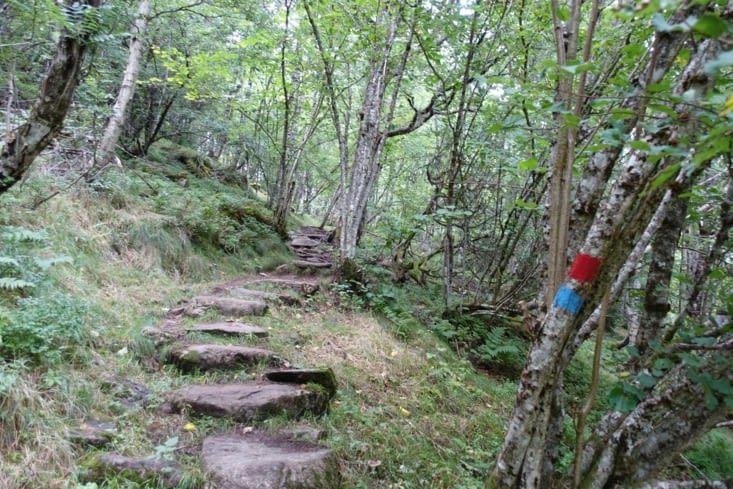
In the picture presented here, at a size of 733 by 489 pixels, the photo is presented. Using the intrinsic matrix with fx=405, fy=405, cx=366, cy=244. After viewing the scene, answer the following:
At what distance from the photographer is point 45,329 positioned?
9.98ft

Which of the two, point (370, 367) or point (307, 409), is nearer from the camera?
point (307, 409)

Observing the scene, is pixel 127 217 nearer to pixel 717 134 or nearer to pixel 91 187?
pixel 91 187

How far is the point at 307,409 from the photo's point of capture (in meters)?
3.43

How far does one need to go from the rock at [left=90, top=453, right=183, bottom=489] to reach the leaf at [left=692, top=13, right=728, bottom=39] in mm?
3005

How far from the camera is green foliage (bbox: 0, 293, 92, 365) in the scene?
2857 mm

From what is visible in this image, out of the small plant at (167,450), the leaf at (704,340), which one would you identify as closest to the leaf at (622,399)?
the leaf at (704,340)

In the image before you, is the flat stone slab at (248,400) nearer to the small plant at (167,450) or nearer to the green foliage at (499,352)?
the small plant at (167,450)

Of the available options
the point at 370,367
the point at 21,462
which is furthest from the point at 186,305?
the point at 21,462

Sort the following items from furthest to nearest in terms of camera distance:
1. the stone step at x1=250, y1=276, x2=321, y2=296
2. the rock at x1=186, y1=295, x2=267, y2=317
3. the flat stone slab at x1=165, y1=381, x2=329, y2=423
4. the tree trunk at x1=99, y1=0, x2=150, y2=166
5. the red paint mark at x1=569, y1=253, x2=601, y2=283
→ the tree trunk at x1=99, y1=0, x2=150, y2=166
the stone step at x1=250, y1=276, x2=321, y2=296
the rock at x1=186, y1=295, x2=267, y2=317
the flat stone slab at x1=165, y1=381, x2=329, y2=423
the red paint mark at x1=569, y1=253, x2=601, y2=283

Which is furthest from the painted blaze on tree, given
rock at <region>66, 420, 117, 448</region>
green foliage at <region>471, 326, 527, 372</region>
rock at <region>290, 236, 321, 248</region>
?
rock at <region>290, 236, 321, 248</region>

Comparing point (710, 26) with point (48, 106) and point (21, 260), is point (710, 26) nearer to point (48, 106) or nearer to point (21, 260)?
point (48, 106)

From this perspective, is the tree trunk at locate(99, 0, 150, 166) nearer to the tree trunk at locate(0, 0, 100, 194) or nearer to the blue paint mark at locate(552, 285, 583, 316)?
the tree trunk at locate(0, 0, 100, 194)

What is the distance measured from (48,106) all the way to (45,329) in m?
2.01

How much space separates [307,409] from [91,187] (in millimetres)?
5364
